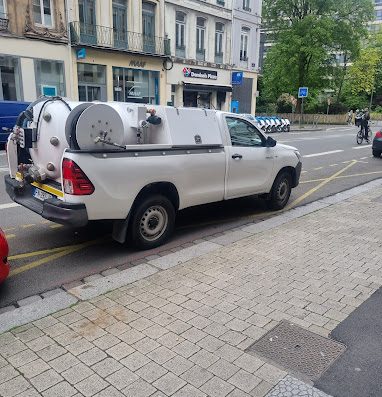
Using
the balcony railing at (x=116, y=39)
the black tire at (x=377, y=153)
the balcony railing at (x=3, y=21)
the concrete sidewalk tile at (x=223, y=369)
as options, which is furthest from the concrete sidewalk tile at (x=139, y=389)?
the balcony railing at (x=116, y=39)

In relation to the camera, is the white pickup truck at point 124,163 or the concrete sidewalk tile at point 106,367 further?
the white pickup truck at point 124,163

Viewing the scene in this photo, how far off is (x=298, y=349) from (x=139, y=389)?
1347 millimetres

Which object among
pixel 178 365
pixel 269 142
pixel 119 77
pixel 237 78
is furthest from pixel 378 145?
pixel 237 78

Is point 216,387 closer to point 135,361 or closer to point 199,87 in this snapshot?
point 135,361

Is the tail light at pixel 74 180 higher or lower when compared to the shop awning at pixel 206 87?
lower

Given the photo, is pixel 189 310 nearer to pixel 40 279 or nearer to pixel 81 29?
pixel 40 279

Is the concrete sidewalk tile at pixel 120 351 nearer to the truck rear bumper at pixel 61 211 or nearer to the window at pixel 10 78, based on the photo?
the truck rear bumper at pixel 61 211

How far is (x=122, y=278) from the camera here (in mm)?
4695

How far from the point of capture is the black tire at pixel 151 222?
537 centimetres

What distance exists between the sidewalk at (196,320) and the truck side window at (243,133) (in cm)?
170

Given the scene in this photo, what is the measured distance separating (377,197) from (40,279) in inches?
297

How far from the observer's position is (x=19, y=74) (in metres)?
21.8

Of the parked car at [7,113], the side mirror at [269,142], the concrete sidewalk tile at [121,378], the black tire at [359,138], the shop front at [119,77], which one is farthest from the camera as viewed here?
the shop front at [119,77]

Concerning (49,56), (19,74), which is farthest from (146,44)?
(19,74)
